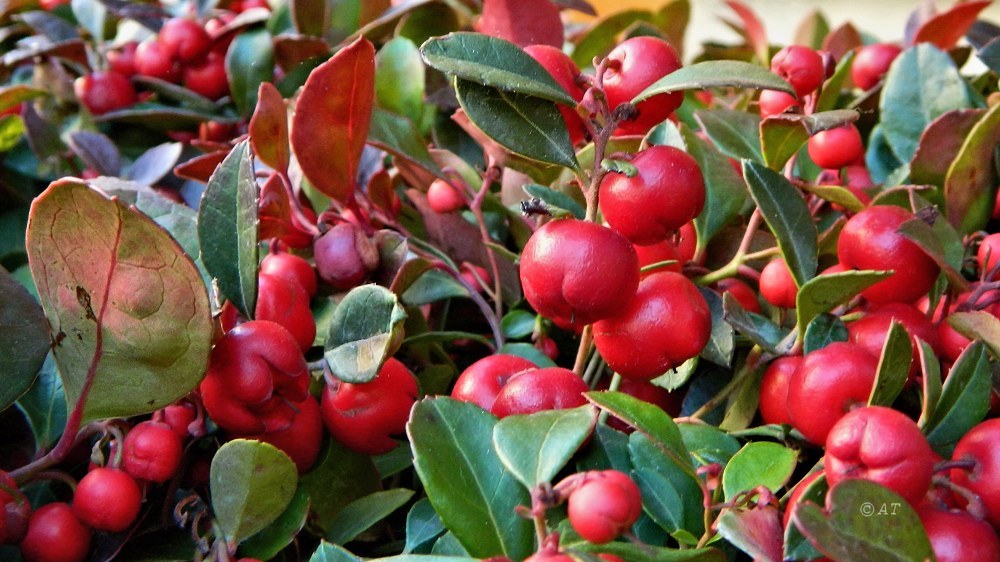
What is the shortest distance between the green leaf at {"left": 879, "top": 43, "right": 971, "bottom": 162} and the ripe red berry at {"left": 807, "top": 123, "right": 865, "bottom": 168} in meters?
0.15

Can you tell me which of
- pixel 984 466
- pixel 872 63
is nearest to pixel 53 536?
pixel 984 466

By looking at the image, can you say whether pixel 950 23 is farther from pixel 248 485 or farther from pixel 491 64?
pixel 248 485

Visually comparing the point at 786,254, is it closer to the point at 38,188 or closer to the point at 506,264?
the point at 506,264

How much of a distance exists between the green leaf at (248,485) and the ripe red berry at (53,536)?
79 mm

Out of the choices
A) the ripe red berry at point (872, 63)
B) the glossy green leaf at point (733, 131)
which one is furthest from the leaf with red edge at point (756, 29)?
the glossy green leaf at point (733, 131)

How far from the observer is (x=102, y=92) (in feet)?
3.31

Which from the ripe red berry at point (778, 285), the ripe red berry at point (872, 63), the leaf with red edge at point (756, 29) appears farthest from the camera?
the leaf with red edge at point (756, 29)

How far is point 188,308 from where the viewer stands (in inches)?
18.5

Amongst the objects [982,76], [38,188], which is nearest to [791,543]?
[982,76]

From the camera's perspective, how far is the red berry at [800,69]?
2.07 feet

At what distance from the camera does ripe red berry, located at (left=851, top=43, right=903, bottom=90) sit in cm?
92

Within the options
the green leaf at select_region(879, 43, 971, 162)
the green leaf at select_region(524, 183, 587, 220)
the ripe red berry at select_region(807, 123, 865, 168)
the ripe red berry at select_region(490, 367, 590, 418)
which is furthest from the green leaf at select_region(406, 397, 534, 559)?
the green leaf at select_region(879, 43, 971, 162)

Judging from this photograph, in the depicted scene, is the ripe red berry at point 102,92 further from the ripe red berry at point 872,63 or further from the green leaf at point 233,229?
the ripe red berry at point 872,63

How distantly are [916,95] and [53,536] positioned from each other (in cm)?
73
